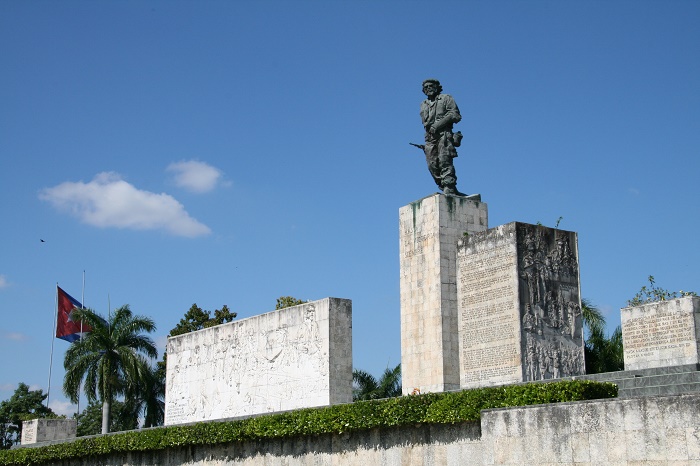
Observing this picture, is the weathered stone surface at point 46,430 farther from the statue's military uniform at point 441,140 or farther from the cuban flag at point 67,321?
the statue's military uniform at point 441,140

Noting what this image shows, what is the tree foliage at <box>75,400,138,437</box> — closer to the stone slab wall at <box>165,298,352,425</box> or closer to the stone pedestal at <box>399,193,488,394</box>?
the stone slab wall at <box>165,298,352,425</box>

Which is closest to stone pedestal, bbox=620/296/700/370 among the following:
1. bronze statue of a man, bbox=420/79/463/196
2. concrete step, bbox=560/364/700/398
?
bronze statue of a man, bbox=420/79/463/196

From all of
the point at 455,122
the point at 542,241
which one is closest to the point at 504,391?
the point at 542,241

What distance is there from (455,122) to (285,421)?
6.84 metres

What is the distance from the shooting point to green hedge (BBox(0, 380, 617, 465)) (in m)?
10.8

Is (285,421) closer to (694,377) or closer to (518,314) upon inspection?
(518,314)

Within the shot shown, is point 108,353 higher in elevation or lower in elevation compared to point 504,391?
higher

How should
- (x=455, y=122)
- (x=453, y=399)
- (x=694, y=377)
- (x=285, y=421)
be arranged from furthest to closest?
(x=455, y=122) → (x=285, y=421) → (x=453, y=399) → (x=694, y=377)

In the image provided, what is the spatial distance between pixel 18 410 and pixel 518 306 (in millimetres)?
30860

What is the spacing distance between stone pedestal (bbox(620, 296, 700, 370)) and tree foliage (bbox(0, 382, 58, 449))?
87.0 feet

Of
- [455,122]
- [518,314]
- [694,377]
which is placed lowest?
[694,377]

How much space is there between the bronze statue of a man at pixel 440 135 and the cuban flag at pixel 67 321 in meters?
16.8

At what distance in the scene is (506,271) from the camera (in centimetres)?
1548

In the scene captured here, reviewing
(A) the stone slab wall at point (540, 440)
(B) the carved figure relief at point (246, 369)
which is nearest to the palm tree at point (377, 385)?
(B) the carved figure relief at point (246, 369)
